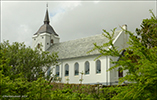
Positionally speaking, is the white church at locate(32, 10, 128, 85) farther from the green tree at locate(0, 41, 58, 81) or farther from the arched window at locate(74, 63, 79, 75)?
Result: the green tree at locate(0, 41, 58, 81)

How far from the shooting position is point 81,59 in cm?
3356

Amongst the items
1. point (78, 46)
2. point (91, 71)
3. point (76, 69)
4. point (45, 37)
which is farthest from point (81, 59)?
point (45, 37)

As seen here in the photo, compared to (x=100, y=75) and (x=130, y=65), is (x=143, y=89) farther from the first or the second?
(x=100, y=75)

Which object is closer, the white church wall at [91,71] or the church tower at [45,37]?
the white church wall at [91,71]

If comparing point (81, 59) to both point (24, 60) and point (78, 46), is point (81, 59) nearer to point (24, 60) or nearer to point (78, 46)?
point (78, 46)

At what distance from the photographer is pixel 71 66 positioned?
34.7 meters

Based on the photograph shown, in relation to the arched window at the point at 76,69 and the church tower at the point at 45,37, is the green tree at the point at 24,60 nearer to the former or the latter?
the arched window at the point at 76,69

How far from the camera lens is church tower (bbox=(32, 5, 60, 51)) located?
42.6 meters

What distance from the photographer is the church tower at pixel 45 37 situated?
42.6m

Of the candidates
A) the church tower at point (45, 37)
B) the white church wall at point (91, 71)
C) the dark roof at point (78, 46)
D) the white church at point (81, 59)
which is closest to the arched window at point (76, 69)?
the white church at point (81, 59)

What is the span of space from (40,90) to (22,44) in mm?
16875

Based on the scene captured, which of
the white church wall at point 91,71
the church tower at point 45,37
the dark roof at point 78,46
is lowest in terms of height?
the white church wall at point 91,71

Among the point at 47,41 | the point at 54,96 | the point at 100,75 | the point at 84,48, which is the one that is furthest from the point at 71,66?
the point at 54,96

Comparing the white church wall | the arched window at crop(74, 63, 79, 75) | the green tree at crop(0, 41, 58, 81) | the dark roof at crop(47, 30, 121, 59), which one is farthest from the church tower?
the green tree at crop(0, 41, 58, 81)
